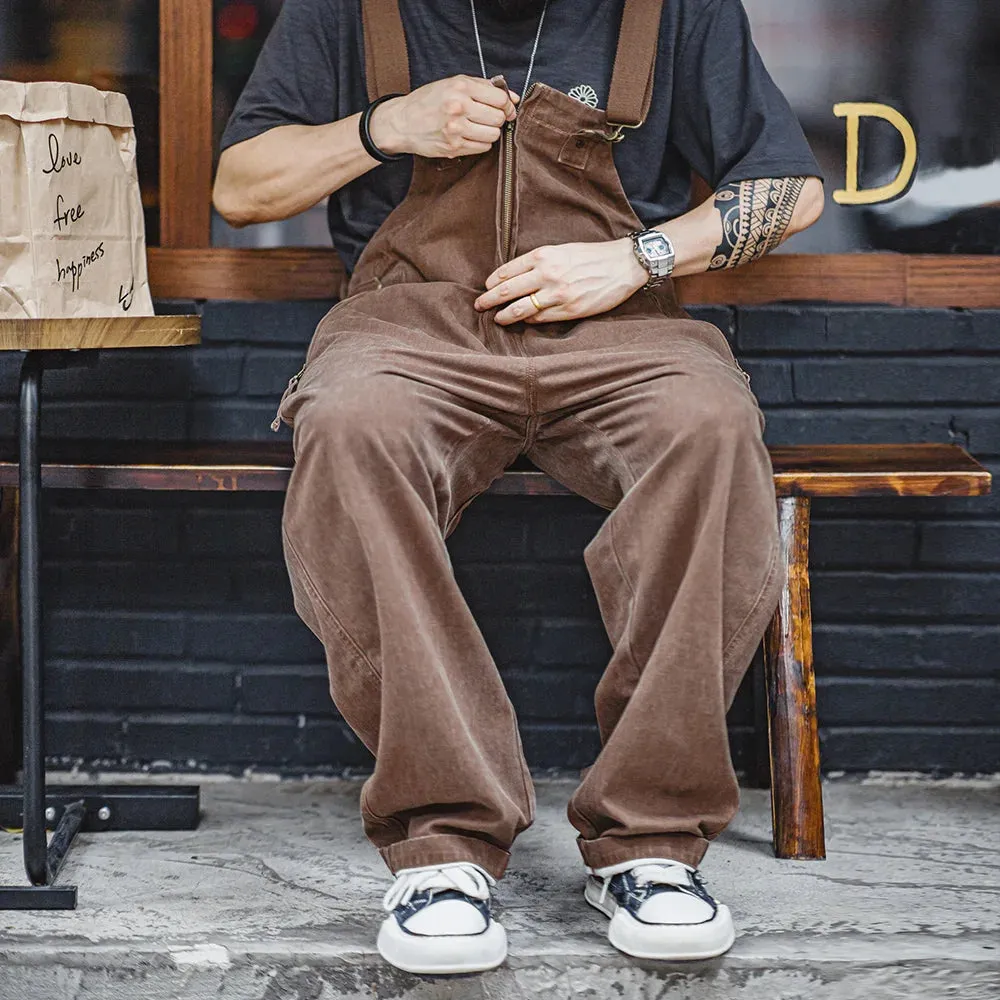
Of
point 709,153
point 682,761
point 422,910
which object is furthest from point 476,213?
point 422,910

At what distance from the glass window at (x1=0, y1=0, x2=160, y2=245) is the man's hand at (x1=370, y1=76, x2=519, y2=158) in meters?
0.65

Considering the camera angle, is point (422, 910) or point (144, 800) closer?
point (422, 910)

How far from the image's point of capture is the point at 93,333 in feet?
5.58

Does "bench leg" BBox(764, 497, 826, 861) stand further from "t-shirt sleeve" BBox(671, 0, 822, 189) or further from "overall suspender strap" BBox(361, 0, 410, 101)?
"overall suspender strap" BBox(361, 0, 410, 101)

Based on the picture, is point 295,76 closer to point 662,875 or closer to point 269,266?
point 269,266

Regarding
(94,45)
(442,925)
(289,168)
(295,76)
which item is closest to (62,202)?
(289,168)

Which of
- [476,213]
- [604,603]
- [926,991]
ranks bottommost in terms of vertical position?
[926,991]

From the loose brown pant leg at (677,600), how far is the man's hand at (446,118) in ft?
1.54

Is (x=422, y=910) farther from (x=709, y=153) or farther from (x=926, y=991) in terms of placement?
(x=709, y=153)

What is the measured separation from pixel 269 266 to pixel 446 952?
1349 mm

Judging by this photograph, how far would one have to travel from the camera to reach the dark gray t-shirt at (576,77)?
198 centimetres

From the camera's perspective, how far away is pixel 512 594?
2346 mm

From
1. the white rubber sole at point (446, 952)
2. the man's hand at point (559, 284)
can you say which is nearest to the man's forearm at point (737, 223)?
the man's hand at point (559, 284)

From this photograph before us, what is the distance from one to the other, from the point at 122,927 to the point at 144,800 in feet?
1.31
